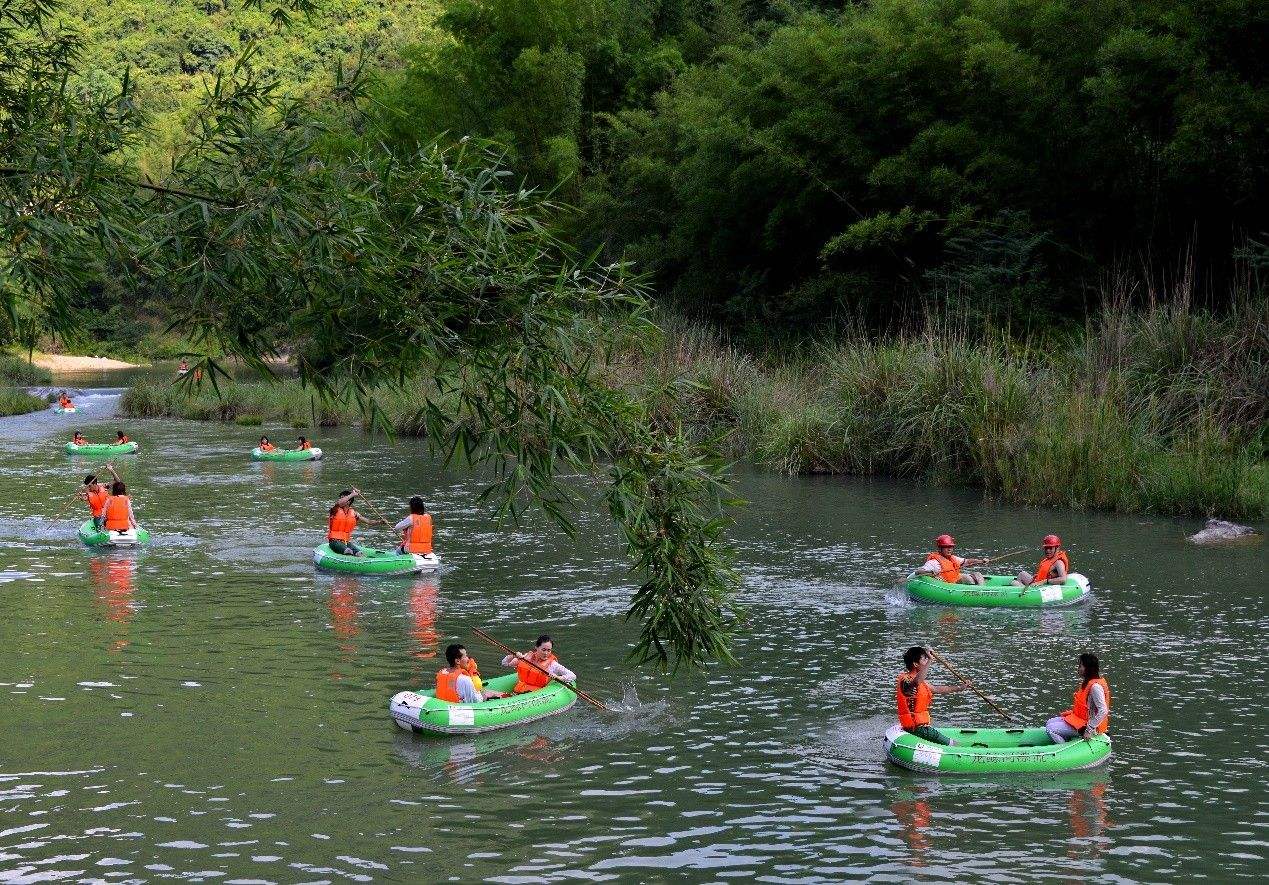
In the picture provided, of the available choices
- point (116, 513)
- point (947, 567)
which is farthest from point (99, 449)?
point (947, 567)

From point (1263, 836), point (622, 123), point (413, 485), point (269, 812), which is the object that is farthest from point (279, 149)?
point (622, 123)

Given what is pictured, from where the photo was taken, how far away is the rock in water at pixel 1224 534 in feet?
70.9

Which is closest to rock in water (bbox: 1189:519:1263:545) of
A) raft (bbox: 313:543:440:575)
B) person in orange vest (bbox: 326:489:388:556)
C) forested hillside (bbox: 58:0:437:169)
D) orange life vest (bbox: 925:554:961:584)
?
orange life vest (bbox: 925:554:961:584)

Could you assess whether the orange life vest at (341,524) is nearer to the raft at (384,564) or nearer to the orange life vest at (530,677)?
the raft at (384,564)

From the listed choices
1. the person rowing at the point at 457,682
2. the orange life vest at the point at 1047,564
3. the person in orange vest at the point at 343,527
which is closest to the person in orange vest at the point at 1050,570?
the orange life vest at the point at 1047,564

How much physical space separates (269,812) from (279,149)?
5.64 metres

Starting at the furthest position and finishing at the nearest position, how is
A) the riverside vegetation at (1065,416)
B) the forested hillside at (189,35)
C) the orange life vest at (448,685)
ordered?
the forested hillside at (189,35) → the riverside vegetation at (1065,416) → the orange life vest at (448,685)

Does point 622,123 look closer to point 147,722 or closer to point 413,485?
point 413,485

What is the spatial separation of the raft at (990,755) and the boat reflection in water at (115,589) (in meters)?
9.00

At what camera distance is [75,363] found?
253ft

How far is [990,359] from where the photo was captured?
2700 centimetres

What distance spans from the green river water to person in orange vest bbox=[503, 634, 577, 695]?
18.4 inches

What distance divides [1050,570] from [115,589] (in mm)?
12399

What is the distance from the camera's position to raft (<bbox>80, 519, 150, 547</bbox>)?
→ 22406 mm
